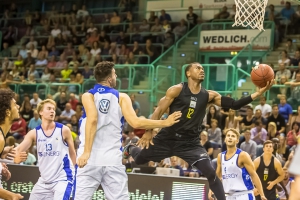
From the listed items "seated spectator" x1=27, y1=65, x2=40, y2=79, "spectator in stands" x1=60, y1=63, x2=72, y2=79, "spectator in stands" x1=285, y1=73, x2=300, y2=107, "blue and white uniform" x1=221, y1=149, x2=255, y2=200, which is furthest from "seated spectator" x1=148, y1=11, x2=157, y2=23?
"blue and white uniform" x1=221, y1=149, x2=255, y2=200

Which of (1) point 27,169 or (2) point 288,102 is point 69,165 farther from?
(2) point 288,102

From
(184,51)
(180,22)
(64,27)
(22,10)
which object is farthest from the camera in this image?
(22,10)

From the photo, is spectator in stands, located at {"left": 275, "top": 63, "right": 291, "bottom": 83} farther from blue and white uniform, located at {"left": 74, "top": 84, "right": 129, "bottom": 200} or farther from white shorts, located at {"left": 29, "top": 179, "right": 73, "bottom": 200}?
blue and white uniform, located at {"left": 74, "top": 84, "right": 129, "bottom": 200}

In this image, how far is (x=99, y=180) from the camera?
677 centimetres

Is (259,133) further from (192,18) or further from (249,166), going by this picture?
(192,18)

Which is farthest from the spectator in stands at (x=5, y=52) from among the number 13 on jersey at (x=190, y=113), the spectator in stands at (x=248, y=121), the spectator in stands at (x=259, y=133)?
the number 13 on jersey at (x=190, y=113)

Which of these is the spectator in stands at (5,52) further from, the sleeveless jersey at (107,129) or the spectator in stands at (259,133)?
the sleeveless jersey at (107,129)

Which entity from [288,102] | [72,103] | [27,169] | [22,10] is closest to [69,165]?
[27,169]

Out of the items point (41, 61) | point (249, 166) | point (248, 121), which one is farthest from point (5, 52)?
point (249, 166)

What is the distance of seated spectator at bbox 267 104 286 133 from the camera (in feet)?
47.7

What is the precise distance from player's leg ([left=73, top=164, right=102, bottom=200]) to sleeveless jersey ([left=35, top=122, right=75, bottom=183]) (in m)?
1.78

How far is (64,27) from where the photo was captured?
78.8 ft

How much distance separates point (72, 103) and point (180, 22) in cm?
546

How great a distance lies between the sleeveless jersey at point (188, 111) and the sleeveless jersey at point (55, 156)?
1.46 meters
